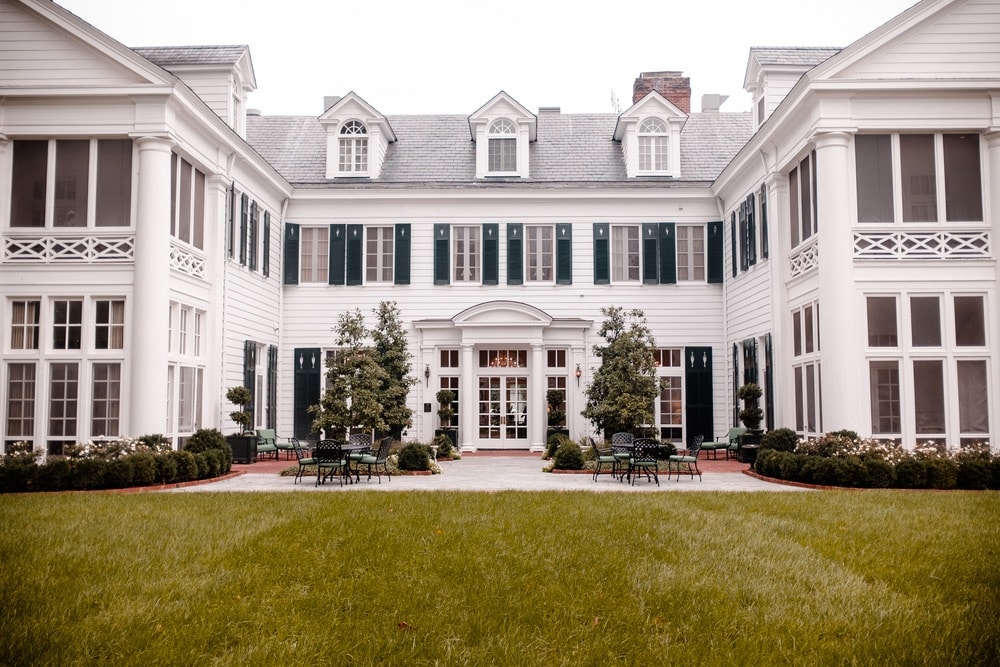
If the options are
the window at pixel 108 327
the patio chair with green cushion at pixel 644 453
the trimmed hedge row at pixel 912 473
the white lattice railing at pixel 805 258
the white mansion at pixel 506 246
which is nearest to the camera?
the trimmed hedge row at pixel 912 473

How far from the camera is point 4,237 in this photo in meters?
15.0

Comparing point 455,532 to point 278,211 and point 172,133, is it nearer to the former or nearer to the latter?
point 172,133

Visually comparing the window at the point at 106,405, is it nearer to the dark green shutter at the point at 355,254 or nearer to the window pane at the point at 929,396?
the dark green shutter at the point at 355,254

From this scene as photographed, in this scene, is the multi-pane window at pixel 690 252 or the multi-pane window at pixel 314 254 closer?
the multi-pane window at pixel 690 252

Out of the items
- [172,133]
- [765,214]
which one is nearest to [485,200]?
[765,214]

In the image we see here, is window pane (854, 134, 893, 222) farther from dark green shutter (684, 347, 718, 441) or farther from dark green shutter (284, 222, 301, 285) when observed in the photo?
dark green shutter (284, 222, 301, 285)

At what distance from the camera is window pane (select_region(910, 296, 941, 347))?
14.9m

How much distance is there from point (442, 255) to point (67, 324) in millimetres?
10487

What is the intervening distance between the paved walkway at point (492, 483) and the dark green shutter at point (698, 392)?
19.8 feet

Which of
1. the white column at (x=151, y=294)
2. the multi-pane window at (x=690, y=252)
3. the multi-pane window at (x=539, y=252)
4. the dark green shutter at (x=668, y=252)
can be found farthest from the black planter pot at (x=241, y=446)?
the multi-pane window at (x=690, y=252)

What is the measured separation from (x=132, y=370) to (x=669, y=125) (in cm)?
1612

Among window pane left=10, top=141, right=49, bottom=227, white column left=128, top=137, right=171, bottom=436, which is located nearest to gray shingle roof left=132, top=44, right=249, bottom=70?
window pane left=10, top=141, right=49, bottom=227

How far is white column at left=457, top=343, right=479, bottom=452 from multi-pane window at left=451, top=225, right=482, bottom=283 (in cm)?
212

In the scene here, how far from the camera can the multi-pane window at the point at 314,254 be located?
23.2 metres
